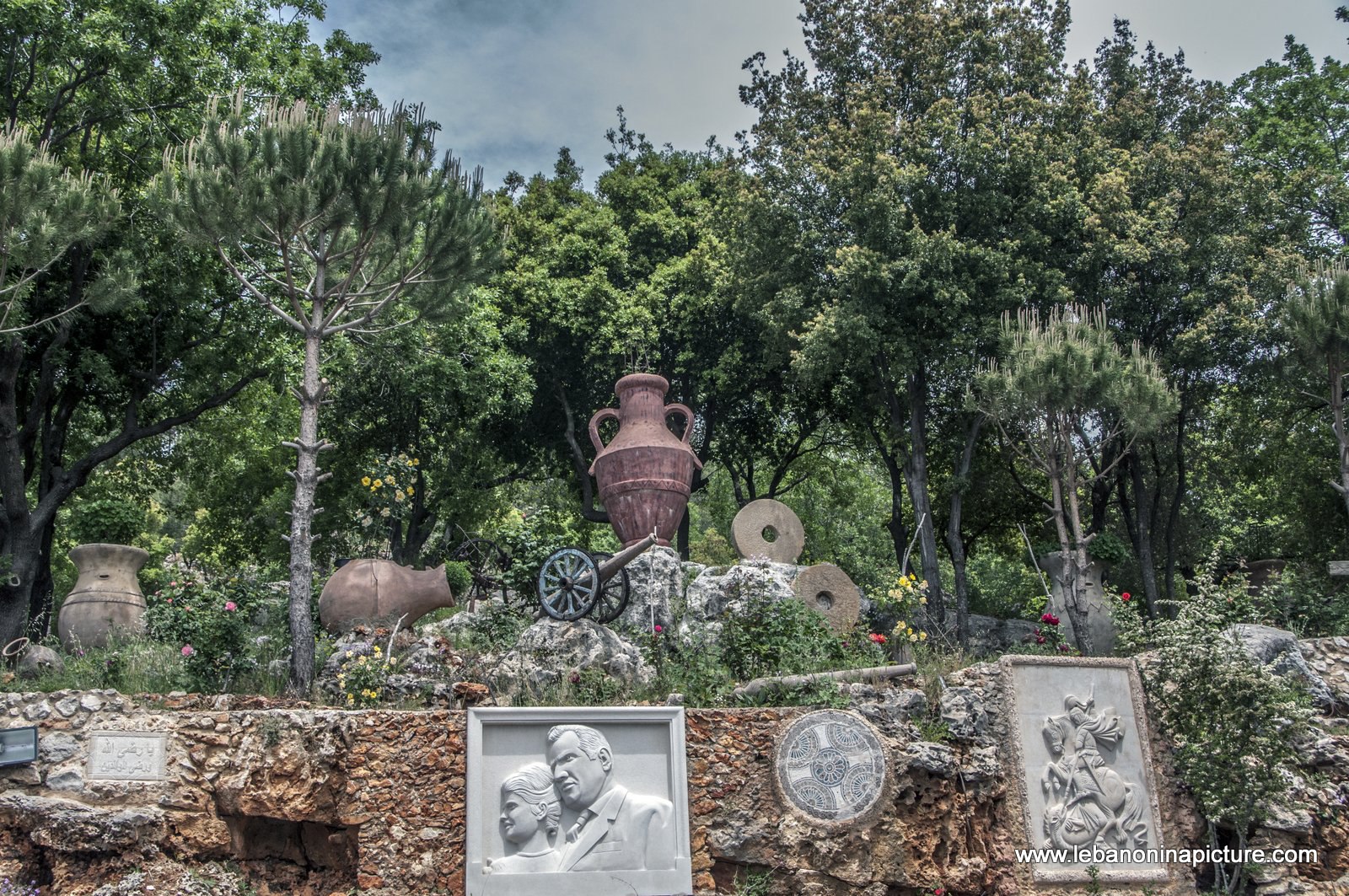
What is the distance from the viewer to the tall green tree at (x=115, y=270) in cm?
1240

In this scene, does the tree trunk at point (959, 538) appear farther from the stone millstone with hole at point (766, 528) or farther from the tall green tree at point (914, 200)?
the stone millstone with hole at point (766, 528)

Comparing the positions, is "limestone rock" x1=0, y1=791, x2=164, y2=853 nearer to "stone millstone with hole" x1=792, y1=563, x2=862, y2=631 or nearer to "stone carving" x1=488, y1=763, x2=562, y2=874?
"stone carving" x1=488, y1=763, x2=562, y2=874

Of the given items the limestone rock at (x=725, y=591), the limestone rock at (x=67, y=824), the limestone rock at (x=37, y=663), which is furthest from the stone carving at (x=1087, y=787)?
the limestone rock at (x=37, y=663)

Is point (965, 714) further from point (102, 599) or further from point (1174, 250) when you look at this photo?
point (1174, 250)

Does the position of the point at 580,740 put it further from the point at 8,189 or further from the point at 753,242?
the point at 753,242

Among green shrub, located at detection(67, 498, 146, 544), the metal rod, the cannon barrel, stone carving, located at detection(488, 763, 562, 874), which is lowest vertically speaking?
stone carving, located at detection(488, 763, 562, 874)

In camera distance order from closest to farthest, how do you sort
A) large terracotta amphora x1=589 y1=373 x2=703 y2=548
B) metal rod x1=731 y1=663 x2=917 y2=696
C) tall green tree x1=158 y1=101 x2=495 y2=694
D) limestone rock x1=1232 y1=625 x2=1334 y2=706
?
metal rod x1=731 y1=663 x2=917 y2=696, limestone rock x1=1232 y1=625 x2=1334 y2=706, tall green tree x1=158 y1=101 x2=495 y2=694, large terracotta amphora x1=589 y1=373 x2=703 y2=548

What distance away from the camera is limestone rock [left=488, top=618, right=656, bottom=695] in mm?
8898

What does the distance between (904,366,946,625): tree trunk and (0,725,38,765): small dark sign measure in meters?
10.5

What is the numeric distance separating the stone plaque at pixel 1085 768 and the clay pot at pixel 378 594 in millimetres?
5388

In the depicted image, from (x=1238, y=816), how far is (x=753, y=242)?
1068cm

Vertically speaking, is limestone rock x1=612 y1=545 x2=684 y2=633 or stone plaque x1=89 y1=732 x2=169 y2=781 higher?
limestone rock x1=612 y1=545 x2=684 y2=633

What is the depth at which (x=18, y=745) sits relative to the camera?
7.11 metres

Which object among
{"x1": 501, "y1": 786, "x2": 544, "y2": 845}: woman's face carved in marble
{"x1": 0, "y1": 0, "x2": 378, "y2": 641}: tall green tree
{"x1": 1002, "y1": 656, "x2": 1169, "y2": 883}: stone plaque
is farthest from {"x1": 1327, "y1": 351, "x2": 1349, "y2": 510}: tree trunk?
{"x1": 0, "y1": 0, "x2": 378, "y2": 641}: tall green tree
